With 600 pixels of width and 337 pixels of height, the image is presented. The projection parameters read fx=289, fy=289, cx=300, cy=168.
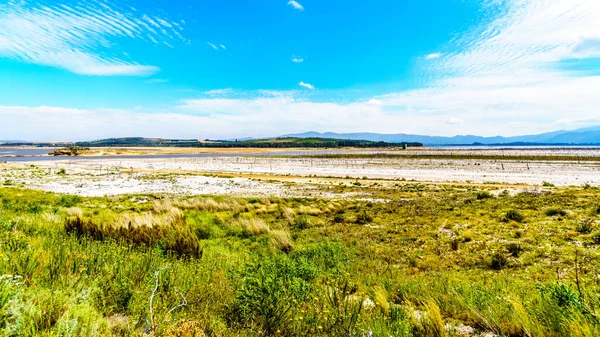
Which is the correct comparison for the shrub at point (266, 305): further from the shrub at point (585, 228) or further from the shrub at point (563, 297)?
the shrub at point (585, 228)

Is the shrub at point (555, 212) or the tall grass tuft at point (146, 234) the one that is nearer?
the tall grass tuft at point (146, 234)

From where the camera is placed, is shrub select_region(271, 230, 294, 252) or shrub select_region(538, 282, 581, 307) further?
shrub select_region(271, 230, 294, 252)

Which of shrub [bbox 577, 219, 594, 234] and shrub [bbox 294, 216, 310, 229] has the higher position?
shrub [bbox 577, 219, 594, 234]

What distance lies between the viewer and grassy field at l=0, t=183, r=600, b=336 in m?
3.47

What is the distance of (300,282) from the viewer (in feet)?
17.2

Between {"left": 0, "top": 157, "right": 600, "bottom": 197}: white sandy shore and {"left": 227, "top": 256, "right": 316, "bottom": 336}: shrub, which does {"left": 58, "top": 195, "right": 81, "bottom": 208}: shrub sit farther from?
{"left": 227, "top": 256, "right": 316, "bottom": 336}: shrub

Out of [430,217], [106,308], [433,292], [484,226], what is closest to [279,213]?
A: [430,217]

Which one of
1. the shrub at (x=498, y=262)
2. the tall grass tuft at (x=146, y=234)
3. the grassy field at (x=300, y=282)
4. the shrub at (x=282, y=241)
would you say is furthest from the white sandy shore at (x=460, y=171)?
the tall grass tuft at (x=146, y=234)

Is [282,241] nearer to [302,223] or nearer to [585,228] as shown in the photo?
[302,223]

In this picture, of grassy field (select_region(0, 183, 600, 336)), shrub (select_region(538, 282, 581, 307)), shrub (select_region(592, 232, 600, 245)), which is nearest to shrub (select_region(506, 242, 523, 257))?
grassy field (select_region(0, 183, 600, 336))

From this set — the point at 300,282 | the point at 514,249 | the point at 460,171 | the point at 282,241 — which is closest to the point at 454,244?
the point at 514,249

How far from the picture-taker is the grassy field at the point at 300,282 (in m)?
3.47

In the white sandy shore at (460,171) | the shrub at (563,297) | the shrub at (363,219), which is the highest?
the shrub at (563,297)

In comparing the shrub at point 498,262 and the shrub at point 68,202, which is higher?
the shrub at point 498,262
